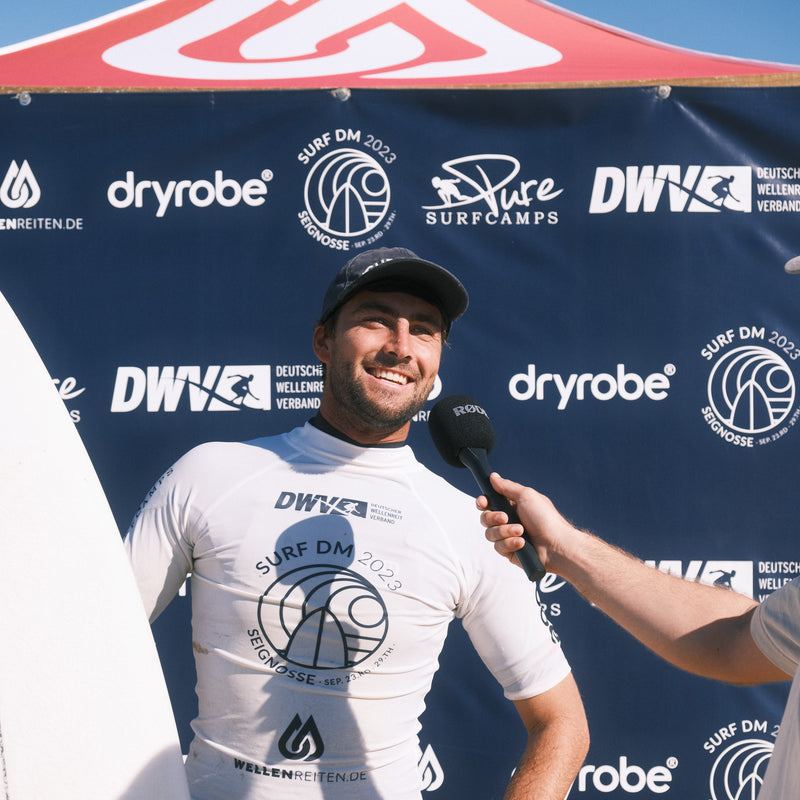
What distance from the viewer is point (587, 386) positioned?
8.34 ft

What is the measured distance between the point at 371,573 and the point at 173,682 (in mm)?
1255

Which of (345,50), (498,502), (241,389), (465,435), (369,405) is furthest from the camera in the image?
(345,50)

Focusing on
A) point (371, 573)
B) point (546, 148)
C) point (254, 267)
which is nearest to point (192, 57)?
point (254, 267)

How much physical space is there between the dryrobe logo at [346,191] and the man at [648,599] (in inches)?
57.3

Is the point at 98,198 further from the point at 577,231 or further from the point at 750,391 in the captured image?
the point at 750,391

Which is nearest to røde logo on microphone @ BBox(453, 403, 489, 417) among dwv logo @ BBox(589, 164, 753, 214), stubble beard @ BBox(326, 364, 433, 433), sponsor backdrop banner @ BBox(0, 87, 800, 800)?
stubble beard @ BBox(326, 364, 433, 433)

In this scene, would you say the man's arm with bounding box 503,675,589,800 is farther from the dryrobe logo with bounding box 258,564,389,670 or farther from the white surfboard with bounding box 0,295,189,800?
the white surfboard with bounding box 0,295,189,800

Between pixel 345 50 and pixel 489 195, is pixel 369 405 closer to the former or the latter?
pixel 489 195

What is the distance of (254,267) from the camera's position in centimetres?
257

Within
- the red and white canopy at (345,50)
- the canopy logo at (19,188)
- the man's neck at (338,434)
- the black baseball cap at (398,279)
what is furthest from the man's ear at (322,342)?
the canopy logo at (19,188)

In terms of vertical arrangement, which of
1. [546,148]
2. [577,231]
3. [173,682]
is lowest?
[173,682]

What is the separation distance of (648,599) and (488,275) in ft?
4.68

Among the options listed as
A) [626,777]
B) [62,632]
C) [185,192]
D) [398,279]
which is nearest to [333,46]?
[185,192]

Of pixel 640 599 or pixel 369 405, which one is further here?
pixel 369 405
